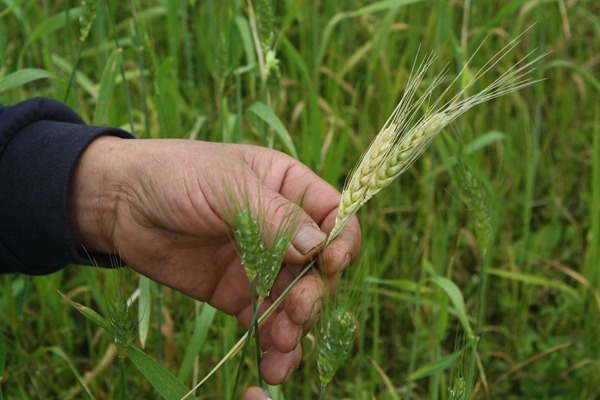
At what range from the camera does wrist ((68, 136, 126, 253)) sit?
126cm

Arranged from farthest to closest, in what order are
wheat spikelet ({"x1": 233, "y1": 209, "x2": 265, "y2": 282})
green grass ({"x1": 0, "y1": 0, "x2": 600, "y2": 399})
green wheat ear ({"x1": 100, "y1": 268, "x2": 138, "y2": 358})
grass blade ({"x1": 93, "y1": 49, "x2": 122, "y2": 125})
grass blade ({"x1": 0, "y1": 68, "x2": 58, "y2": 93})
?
green grass ({"x1": 0, "y1": 0, "x2": 600, "y2": 399}), grass blade ({"x1": 93, "y1": 49, "x2": 122, "y2": 125}), grass blade ({"x1": 0, "y1": 68, "x2": 58, "y2": 93}), green wheat ear ({"x1": 100, "y1": 268, "x2": 138, "y2": 358}), wheat spikelet ({"x1": 233, "y1": 209, "x2": 265, "y2": 282})

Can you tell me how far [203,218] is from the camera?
45.3 inches

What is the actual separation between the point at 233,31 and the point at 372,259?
0.60 meters

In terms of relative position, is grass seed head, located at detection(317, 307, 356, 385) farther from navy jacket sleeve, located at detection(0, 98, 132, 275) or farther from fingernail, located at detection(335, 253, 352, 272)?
navy jacket sleeve, located at detection(0, 98, 132, 275)

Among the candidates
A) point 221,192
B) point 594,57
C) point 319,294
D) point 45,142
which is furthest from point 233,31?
point 594,57

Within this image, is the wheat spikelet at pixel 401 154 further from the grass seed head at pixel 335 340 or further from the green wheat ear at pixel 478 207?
the green wheat ear at pixel 478 207

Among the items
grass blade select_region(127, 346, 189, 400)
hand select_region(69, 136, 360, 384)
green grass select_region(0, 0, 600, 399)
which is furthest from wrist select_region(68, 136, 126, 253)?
grass blade select_region(127, 346, 189, 400)

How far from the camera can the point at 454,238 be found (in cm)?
214

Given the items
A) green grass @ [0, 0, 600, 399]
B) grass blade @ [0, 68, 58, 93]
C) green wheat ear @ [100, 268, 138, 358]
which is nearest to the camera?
green wheat ear @ [100, 268, 138, 358]

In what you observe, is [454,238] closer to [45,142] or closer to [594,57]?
[594,57]

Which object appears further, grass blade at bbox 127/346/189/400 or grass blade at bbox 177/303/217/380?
grass blade at bbox 177/303/217/380

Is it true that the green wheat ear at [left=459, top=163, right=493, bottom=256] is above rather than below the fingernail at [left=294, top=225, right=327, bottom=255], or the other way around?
below

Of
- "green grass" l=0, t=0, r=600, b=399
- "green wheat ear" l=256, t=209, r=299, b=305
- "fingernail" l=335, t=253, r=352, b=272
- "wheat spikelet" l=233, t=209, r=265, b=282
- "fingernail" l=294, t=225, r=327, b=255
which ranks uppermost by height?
"wheat spikelet" l=233, t=209, r=265, b=282

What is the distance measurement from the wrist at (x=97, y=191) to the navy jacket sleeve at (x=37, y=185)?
21 mm
